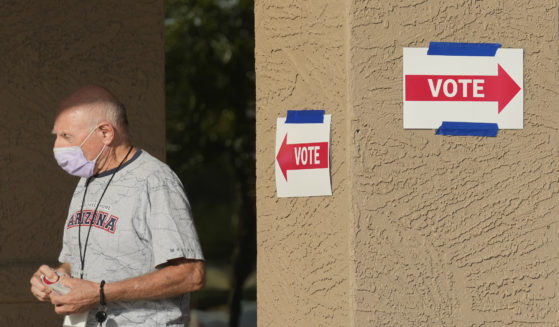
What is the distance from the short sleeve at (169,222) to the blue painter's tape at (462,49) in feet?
3.34

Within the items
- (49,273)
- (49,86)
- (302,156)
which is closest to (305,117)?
(302,156)

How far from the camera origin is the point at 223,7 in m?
11.1

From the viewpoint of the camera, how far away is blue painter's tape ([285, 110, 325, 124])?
3.92m

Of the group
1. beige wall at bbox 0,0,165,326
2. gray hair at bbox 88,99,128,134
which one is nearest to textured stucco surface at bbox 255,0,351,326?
gray hair at bbox 88,99,128,134

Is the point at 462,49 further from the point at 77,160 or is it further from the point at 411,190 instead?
the point at 77,160

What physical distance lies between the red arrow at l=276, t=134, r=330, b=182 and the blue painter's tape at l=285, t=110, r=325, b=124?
74mm

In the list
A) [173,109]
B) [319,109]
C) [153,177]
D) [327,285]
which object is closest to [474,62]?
[319,109]

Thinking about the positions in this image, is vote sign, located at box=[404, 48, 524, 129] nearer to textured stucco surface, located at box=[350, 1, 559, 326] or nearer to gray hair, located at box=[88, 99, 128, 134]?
textured stucco surface, located at box=[350, 1, 559, 326]

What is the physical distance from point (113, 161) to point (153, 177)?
21 centimetres

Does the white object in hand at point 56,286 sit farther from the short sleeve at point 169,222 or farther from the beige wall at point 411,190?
the beige wall at point 411,190

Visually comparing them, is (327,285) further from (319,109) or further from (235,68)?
(235,68)

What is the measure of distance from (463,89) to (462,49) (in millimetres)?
140

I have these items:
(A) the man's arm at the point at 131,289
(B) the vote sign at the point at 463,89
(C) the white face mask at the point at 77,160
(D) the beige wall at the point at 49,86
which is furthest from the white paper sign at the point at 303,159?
(D) the beige wall at the point at 49,86

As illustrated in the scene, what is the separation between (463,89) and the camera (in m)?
3.92
